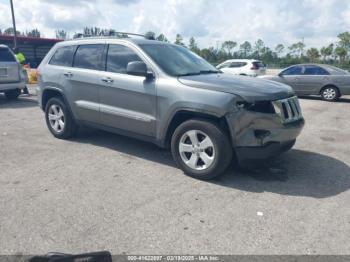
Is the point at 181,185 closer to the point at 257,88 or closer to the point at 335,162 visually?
the point at 257,88

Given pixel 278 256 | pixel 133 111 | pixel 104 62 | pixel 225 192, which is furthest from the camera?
pixel 104 62

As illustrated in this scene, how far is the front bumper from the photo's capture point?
159 inches

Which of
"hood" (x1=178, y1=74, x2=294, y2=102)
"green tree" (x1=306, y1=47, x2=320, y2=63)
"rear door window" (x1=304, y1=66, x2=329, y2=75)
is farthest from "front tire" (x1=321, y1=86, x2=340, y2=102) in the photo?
"green tree" (x1=306, y1=47, x2=320, y2=63)

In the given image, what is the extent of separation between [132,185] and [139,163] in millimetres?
859

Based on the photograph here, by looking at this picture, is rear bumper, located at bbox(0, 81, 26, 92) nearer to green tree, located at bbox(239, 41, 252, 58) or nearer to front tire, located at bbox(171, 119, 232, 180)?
front tire, located at bbox(171, 119, 232, 180)

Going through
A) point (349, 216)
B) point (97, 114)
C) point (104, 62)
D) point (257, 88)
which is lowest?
point (349, 216)

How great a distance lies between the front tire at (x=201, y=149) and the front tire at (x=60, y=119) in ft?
8.14

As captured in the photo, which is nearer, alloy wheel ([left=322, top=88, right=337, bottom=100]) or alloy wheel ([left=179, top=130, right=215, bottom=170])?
alloy wheel ([left=179, top=130, right=215, bottom=170])

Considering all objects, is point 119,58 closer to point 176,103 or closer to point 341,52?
point 176,103

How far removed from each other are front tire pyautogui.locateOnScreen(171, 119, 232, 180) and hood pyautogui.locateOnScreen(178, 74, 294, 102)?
481 millimetres

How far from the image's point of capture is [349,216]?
3.50m

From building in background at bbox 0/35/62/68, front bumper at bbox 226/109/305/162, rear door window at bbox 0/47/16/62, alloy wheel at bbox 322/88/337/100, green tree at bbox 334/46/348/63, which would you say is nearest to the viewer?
front bumper at bbox 226/109/305/162

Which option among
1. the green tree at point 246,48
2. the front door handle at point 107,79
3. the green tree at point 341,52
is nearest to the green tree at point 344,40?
the green tree at point 341,52

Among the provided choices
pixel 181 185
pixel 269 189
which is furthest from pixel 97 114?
pixel 269 189
